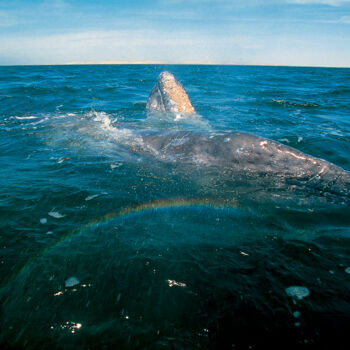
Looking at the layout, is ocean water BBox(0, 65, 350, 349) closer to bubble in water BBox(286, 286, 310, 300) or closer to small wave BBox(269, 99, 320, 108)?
bubble in water BBox(286, 286, 310, 300)

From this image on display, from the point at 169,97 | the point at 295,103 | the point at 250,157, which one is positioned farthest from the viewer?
the point at 295,103

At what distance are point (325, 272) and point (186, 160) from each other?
124 inches

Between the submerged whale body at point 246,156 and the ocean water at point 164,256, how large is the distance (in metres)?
0.15

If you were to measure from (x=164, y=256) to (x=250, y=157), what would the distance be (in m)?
2.72

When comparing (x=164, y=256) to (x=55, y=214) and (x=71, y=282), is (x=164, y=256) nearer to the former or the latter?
(x=71, y=282)

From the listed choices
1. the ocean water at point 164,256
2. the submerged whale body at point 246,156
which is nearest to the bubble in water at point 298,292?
the ocean water at point 164,256

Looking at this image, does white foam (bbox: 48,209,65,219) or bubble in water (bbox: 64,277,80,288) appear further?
white foam (bbox: 48,209,65,219)

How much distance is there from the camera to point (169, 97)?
9727 mm

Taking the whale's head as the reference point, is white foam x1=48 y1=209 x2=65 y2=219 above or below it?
below

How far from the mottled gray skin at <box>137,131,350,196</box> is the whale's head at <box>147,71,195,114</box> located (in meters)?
4.37

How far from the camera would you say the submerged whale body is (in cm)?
420

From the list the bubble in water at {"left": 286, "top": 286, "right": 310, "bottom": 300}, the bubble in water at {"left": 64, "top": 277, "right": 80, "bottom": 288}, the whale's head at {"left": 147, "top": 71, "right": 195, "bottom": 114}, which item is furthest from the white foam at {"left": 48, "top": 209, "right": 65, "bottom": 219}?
the whale's head at {"left": 147, "top": 71, "right": 195, "bottom": 114}

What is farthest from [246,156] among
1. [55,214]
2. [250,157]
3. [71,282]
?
[71,282]

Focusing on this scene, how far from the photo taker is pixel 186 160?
5.14m
